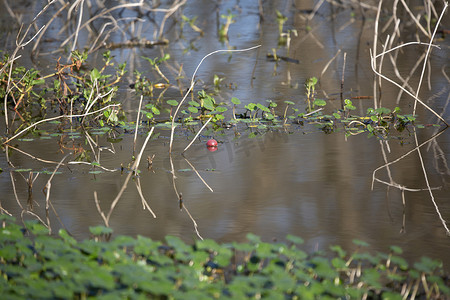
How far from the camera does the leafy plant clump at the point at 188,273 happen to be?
229 cm

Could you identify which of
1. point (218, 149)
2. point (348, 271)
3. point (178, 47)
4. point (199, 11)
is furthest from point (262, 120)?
point (199, 11)

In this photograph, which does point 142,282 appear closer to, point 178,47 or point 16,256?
point 16,256

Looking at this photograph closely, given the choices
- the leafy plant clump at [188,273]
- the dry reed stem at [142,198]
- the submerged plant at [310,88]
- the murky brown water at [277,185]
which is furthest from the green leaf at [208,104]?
the leafy plant clump at [188,273]

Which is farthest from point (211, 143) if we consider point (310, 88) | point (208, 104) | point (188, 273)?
point (188, 273)

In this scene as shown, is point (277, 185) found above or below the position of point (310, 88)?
below

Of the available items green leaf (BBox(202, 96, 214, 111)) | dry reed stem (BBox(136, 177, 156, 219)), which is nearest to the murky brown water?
dry reed stem (BBox(136, 177, 156, 219))

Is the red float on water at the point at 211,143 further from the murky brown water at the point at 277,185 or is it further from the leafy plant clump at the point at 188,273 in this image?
the leafy plant clump at the point at 188,273

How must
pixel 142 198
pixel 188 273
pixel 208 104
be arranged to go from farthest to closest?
pixel 208 104
pixel 142 198
pixel 188 273

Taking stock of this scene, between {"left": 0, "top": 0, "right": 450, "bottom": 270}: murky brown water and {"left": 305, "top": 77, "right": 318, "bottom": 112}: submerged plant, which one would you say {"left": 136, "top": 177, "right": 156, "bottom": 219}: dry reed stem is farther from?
{"left": 305, "top": 77, "right": 318, "bottom": 112}: submerged plant

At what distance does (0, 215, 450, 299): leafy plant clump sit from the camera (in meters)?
2.29

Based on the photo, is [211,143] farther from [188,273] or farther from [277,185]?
[188,273]

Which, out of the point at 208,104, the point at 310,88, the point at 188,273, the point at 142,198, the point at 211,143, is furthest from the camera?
the point at 310,88

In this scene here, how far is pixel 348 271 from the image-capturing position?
8.64 feet

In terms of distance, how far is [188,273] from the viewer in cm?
243
